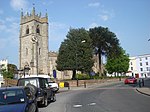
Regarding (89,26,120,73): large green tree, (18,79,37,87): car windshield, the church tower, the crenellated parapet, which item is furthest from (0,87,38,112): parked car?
the crenellated parapet

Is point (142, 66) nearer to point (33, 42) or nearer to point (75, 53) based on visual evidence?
point (33, 42)

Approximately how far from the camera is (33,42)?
8231cm

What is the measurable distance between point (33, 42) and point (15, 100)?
75081 millimetres

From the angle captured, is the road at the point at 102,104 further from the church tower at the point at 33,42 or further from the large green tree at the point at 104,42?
the church tower at the point at 33,42

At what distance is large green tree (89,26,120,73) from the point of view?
210 ft

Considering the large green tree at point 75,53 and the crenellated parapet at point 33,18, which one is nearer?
the large green tree at point 75,53

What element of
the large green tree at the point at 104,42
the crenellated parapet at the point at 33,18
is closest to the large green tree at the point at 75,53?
the large green tree at the point at 104,42

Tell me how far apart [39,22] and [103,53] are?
106 feet

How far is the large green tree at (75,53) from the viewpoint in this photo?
55.1 metres

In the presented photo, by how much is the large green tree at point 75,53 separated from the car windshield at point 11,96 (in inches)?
1768

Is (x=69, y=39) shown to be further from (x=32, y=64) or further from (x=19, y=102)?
(x=19, y=102)

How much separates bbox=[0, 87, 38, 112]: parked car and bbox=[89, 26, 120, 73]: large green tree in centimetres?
5555

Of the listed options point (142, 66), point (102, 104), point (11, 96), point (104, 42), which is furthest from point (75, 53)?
point (142, 66)

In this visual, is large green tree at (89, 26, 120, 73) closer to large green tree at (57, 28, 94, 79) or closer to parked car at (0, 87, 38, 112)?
large green tree at (57, 28, 94, 79)
